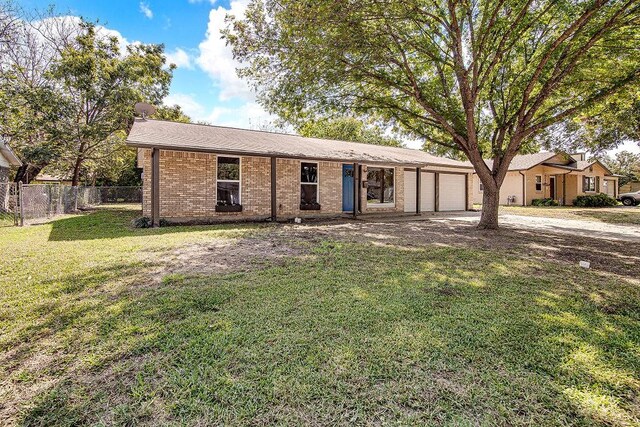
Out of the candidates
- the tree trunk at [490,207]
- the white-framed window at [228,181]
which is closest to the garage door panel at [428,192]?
the tree trunk at [490,207]

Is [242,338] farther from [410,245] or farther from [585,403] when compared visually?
[410,245]

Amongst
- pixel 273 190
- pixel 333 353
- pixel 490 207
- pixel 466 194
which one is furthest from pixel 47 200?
pixel 466 194

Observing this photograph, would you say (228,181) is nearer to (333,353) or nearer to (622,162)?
(333,353)

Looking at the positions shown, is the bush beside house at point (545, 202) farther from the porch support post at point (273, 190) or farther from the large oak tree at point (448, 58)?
the porch support post at point (273, 190)

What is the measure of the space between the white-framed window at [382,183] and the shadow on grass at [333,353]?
11.8 m

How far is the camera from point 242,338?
2.98 meters

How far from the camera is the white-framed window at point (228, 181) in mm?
11828

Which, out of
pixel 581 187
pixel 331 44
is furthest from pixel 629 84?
pixel 581 187

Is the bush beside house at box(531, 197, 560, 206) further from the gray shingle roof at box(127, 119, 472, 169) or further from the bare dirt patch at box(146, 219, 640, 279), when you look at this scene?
the bare dirt patch at box(146, 219, 640, 279)

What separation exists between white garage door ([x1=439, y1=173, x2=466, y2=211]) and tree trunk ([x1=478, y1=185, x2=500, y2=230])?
8.30 meters

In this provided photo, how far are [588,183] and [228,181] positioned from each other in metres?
31.0

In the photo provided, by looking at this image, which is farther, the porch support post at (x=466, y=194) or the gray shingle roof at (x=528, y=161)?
the gray shingle roof at (x=528, y=161)

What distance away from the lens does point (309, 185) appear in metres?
13.7

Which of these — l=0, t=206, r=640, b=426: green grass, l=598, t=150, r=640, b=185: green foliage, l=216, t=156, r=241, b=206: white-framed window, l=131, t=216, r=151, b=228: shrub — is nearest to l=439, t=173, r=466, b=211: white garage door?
l=216, t=156, r=241, b=206: white-framed window
